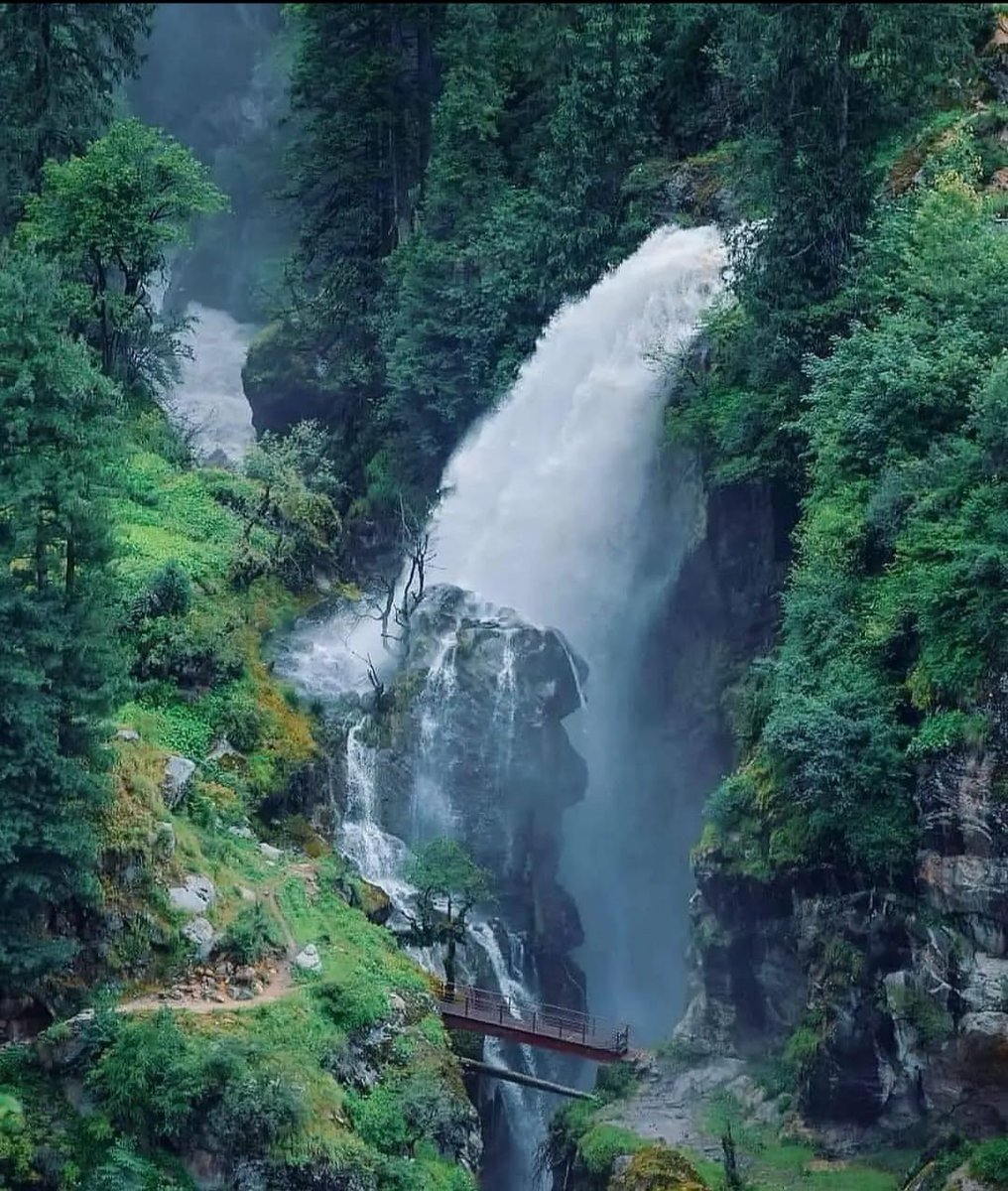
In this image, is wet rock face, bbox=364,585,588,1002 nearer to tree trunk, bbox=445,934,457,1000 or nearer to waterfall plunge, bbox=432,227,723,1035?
waterfall plunge, bbox=432,227,723,1035

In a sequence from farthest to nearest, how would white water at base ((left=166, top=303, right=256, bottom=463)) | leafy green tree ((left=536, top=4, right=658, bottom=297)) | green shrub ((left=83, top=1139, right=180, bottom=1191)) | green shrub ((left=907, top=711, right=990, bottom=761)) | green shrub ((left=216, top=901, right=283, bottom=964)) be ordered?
white water at base ((left=166, top=303, right=256, bottom=463))
leafy green tree ((left=536, top=4, right=658, bottom=297))
green shrub ((left=216, top=901, right=283, bottom=964))
green shrub ((left=907, top=711, right=990, bottom=761))
green shrub ((left=83, top=1139, right=180, bottom=1191))

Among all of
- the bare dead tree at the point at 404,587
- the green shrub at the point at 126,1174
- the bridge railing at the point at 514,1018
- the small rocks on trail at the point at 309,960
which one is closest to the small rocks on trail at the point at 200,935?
the small rocks on trail at the point at 309,960

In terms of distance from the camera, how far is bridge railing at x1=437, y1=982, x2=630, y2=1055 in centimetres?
Answer: 2612

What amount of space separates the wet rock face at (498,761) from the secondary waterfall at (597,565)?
0.31ft

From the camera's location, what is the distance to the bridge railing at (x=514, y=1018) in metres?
26.1

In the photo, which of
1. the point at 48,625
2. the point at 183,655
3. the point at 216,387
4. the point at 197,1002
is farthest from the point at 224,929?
the point at 216,387

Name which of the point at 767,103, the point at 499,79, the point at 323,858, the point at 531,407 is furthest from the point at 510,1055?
the point at 499,79

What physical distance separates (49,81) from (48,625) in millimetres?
22404

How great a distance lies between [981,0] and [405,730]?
19159 mm

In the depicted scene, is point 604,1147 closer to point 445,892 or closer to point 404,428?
point 445,892

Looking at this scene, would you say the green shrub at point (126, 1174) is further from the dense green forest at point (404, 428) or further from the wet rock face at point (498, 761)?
the wet rock face at point (498, 761)

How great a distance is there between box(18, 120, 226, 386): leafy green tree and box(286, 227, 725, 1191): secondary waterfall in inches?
326

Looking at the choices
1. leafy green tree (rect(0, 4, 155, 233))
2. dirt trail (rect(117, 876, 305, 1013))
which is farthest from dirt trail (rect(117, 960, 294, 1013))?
leafy green tree (rect(0, 4, 155, 233))

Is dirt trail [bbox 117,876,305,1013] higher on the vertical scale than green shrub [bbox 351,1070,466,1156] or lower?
higher
